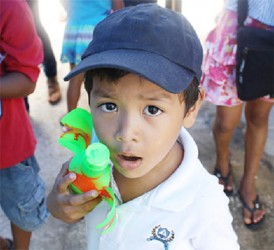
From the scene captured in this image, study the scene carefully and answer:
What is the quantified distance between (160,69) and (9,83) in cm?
86

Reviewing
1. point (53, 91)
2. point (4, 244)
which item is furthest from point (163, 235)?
point (53, 91)

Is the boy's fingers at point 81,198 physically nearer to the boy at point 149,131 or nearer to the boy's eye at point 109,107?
the boy at point 149,131

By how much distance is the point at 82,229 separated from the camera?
2.37m

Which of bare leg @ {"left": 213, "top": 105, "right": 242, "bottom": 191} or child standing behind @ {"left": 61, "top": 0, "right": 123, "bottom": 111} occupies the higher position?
child standing behind @ {"left": 61, "top": 0, "right": 123, "bottom": 111}

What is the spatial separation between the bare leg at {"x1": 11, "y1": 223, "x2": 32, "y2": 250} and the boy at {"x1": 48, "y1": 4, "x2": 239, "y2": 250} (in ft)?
3.19

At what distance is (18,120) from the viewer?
1.77m

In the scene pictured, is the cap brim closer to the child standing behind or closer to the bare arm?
the bare arm

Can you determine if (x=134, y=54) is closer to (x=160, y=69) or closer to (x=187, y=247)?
(x=160, y=69)

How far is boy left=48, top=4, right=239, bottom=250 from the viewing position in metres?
0.99

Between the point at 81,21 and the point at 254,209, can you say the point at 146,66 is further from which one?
the point at 81,21

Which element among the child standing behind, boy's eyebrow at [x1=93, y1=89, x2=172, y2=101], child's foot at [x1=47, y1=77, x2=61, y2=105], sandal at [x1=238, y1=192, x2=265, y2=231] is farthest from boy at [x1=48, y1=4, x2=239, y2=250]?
child's foot at [x1=47, y1=77, x2=61, y2=105]

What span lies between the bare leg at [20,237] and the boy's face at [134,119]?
122 cm

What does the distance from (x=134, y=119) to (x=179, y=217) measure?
316 millimetres

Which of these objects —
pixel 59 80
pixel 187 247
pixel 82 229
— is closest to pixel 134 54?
pixel 187 247
